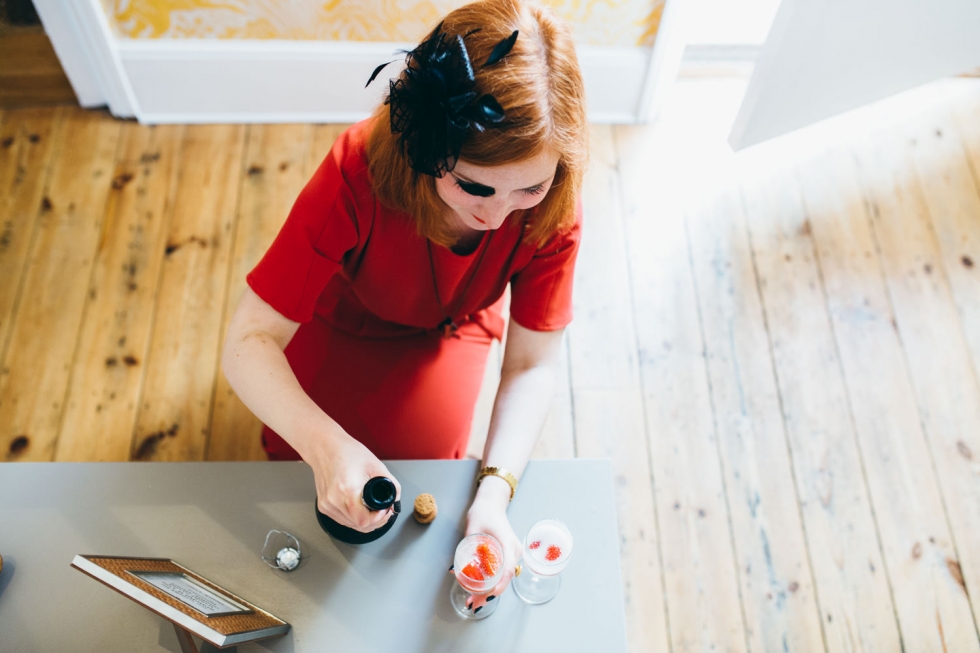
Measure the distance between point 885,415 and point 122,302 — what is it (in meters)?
2.12

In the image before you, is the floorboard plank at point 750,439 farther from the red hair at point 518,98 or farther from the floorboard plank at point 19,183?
the floorboard plank at point 19,183

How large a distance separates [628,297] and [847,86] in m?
0.85

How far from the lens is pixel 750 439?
192cm

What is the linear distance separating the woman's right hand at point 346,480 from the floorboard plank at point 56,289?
1.16 m

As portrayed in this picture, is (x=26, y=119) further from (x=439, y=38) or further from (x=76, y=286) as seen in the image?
(x=439, y=38)

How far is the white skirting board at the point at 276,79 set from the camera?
2086mm

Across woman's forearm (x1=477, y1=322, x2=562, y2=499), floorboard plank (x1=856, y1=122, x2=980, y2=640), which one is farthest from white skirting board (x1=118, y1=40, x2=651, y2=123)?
woman's forearm (x1=477, y1=322, x2=562, y2=499)

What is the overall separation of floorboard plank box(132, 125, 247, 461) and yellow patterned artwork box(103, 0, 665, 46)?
0.33 meters

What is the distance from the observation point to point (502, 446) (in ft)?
3.76

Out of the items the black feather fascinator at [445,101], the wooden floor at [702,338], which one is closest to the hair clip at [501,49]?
the black feather fascinator at [445,101]

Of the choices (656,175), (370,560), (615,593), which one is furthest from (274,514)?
(656,175)

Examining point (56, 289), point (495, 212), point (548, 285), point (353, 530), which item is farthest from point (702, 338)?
point (56, 289)

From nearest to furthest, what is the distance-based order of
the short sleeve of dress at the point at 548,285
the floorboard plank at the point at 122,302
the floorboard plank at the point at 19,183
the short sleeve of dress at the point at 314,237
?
1. the short sleeve of dress at the point at 314,237
2. the short sleeve of dress at the point at 548,285
3. the floorboard plank at the point at 122,302
4. the floorboard plank at the point at 19,183

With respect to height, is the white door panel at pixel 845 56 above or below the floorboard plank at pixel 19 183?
below
